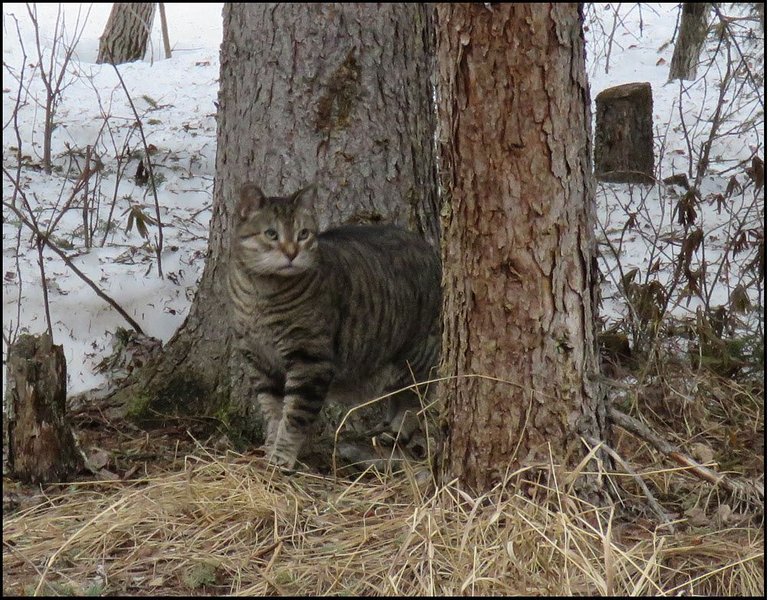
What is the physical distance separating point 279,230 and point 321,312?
409 mm

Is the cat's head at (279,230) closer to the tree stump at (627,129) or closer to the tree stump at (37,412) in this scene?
the tree stump at (37,412)

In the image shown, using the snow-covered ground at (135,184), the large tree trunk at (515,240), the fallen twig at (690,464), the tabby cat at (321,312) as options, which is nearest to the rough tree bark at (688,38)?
the snow-covered ground at (135,184)

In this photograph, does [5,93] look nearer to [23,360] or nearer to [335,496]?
[23,360]

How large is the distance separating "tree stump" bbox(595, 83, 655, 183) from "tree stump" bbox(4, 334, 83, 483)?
202 inches

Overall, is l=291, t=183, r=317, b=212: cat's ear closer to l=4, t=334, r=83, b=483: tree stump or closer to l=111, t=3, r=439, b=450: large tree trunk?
l=111, t=3, r=439, b=450: large tree trunk

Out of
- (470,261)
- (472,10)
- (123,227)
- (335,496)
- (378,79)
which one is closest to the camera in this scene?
(472,10)

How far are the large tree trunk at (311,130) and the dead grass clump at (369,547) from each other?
3.83 feet

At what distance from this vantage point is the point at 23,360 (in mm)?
3752

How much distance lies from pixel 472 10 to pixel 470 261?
81 cm

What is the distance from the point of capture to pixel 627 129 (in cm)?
766

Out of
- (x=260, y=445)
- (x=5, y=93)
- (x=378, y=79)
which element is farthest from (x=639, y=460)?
(x=5, y=93)

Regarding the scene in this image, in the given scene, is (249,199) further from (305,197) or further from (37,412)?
(37,412)

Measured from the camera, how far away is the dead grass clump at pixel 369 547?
2.87 m

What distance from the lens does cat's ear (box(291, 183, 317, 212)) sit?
398 centimetres
